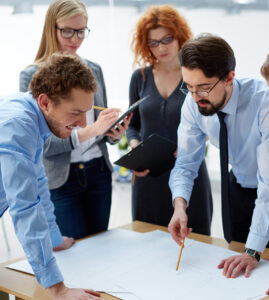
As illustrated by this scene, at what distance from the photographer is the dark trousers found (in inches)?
68.6

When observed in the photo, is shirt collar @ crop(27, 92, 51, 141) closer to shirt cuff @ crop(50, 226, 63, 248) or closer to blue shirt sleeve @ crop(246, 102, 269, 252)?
shirt cuff @ crop(50, 226, 63, 248)

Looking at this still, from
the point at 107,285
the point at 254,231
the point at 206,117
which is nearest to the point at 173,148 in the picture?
the point at 206,117

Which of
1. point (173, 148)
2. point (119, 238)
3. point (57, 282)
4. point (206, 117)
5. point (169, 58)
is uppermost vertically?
point (169, 58)

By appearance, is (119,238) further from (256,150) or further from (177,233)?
(256,150)

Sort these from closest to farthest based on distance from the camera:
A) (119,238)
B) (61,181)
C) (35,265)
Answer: (35,265)
(119,238)
(61,181)

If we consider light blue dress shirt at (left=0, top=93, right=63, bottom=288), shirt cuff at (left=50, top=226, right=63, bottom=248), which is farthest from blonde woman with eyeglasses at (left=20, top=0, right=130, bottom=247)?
light blue dress shirt at (left=0, top=93, right=63, bottom=288)

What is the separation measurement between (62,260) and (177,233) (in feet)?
1.40

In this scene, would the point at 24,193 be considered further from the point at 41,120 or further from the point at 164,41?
the point at 164,41

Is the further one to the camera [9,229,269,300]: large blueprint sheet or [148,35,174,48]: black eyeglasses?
[148,35,174,48]: black eyeglasses

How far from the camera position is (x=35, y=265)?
1.21m

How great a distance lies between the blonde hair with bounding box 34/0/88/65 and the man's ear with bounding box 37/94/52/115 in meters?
0.64

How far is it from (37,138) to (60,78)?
0.20 metres

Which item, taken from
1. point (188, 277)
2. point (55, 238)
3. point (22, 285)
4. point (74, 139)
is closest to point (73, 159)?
point (74, 139)

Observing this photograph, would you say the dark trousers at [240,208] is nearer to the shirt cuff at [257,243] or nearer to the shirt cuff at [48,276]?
the shirt cuff at [257,243]
